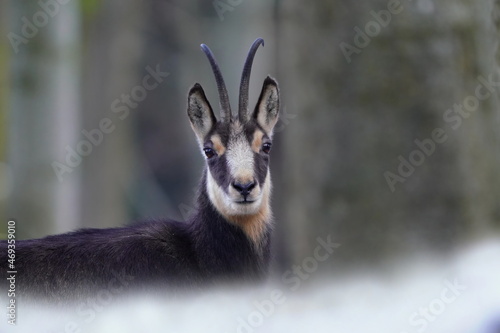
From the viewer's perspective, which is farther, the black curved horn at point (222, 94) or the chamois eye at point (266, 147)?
the chamois eye at point (266, 147)

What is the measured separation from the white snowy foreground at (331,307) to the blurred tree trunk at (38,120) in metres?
3.10

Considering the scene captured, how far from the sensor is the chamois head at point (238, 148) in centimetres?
617

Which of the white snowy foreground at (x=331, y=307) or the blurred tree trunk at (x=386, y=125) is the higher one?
the blurred tree trunk at (x=386, y=125)

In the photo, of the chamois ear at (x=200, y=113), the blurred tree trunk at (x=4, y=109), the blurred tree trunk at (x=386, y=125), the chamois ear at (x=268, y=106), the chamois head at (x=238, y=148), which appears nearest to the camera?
the chamois head at (x=238, y=148)

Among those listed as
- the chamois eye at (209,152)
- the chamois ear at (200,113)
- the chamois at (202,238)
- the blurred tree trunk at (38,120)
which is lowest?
the chamois at (202,238)

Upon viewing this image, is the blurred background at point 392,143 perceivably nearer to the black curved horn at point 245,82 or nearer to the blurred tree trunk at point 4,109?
the blurred tree trunk at point 4,109

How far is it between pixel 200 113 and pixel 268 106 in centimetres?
51

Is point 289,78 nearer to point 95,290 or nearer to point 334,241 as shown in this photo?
point 334,241

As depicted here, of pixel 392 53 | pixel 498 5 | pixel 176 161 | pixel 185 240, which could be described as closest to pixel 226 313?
pixel 185 240

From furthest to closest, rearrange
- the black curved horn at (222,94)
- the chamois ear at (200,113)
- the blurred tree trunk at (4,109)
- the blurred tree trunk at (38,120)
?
the blurred tree trunk at (38,120), the blurred tree trunk at (4,109), the chamois ear at (200,113), the black curved horn at (222,94)

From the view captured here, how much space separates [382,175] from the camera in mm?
7789

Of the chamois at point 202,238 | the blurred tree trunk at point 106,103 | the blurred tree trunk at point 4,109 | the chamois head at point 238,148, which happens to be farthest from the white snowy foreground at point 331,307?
the blurred tree trunk at point 106,103

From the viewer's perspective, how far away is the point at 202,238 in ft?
21.3

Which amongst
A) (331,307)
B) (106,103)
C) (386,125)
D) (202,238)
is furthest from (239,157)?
(106,103)
